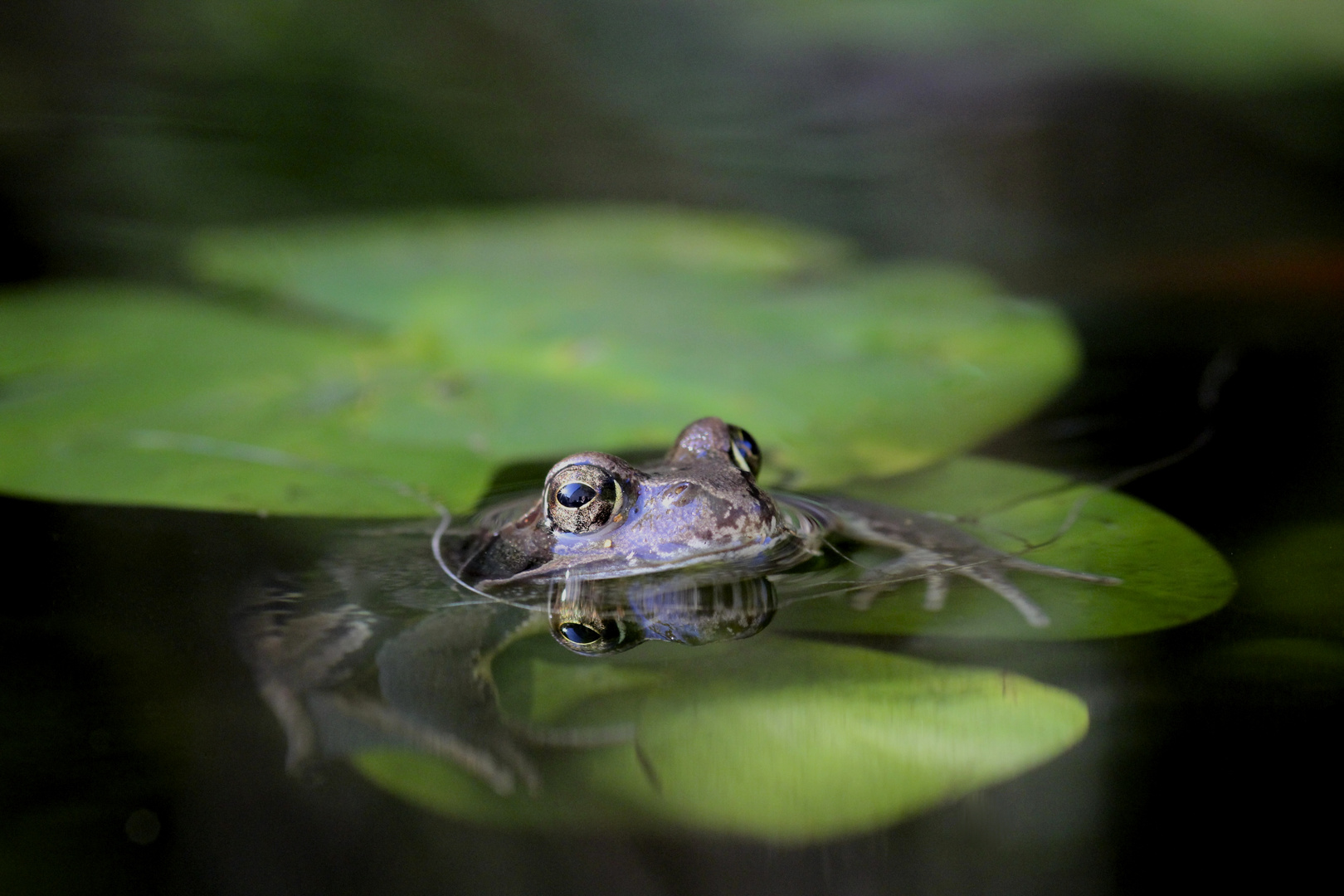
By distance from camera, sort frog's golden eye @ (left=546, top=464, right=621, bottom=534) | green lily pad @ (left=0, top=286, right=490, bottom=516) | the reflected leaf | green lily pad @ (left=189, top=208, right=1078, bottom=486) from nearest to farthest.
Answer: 1. frog's golden eye @ (left=546, top=464, right=621, bottom=534)
2. green lily pad @ (left=0, top=286, right=490, bottom=516)
3. green lily pad @ (left=189, top=208, right=1078, bottom=486)
4. the reflected leaf

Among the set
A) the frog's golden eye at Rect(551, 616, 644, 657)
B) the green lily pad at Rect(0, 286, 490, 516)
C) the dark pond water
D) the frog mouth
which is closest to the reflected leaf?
the dark pond water

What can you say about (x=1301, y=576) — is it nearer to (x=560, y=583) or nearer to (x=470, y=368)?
(x=560, y=583)

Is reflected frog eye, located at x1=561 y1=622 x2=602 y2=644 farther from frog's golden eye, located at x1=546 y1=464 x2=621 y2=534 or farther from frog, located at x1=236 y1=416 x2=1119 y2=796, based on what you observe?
frog's golden eye, located at x1=546 y1=464 x2=621 y2=534

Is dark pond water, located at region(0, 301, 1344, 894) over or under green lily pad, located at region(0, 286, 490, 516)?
under

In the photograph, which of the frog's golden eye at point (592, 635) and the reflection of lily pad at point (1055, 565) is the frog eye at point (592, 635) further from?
the reflection of lily pad at point (1055, 565)

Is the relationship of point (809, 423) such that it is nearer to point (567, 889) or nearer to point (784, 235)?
point (567, 889)

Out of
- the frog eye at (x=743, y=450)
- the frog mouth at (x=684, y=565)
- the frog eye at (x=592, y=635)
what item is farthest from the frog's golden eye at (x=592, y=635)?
the frog eye at (x=743, y=450)
